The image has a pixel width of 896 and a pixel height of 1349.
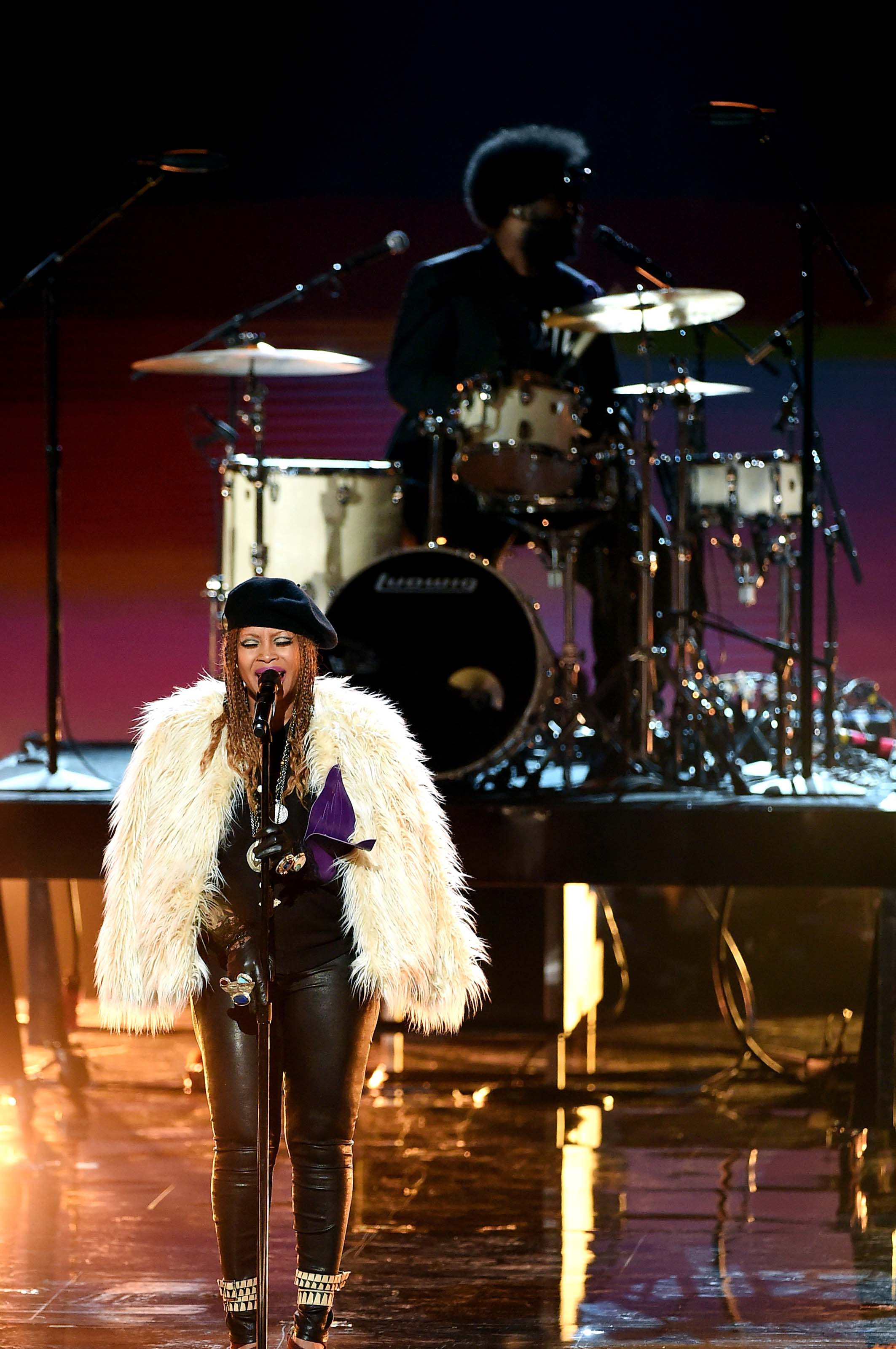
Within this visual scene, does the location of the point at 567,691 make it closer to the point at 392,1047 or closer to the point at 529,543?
the point at 529,543

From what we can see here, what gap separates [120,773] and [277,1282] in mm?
2690

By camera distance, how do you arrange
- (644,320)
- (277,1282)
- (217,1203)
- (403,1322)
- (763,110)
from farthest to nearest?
1. (644,320)
2. (763,110)
3. (277,1282)
4. (403,1322)
5. (217,1203)

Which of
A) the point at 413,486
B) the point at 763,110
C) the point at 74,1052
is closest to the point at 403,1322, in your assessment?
the point at 74,1052

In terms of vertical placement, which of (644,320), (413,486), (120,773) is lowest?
(120,773)

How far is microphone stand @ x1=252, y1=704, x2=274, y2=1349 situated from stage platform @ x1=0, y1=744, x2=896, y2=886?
2.29m

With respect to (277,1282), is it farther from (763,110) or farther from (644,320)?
(763,110)

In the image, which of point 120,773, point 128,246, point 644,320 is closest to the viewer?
point 644,320

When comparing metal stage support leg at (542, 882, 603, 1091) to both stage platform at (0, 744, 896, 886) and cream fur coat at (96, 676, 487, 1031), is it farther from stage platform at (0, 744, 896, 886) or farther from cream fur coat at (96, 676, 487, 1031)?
cream fur coat at (96, 676, 487, 1031)

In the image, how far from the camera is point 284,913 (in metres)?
3.02

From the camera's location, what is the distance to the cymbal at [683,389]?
5918 millimetres

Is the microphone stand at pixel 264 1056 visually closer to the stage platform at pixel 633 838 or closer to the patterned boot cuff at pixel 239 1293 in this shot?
the patterned boot cuff at pixel 239 1293

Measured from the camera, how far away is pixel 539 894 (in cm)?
643

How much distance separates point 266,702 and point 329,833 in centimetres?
27

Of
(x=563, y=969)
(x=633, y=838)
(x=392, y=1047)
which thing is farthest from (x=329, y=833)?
(x=392, y=1047)
